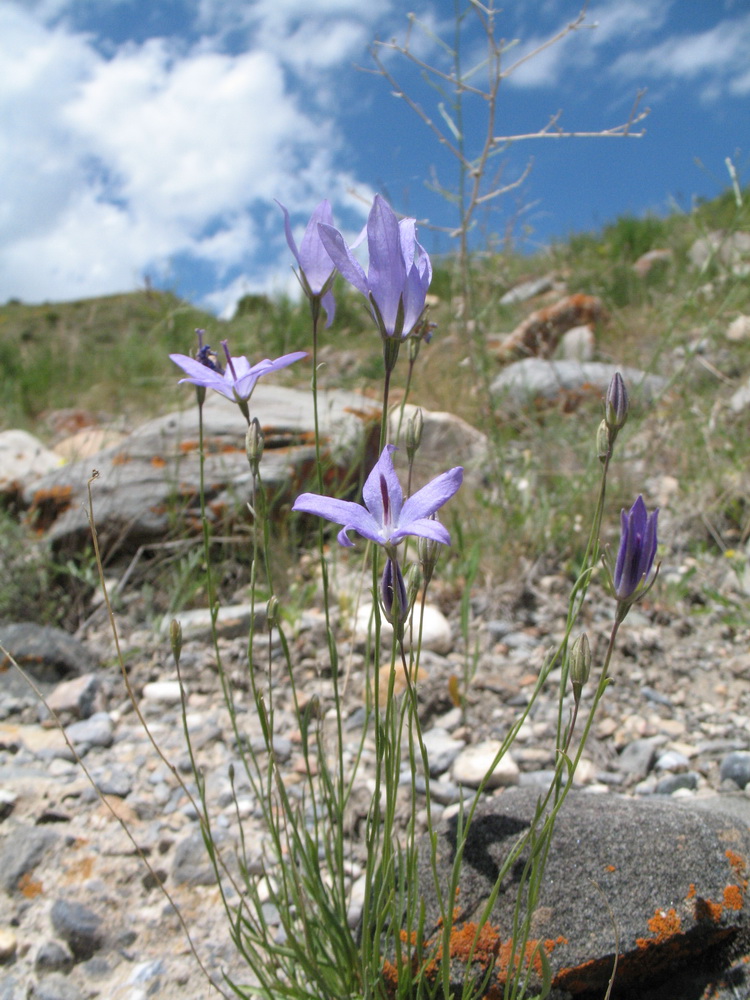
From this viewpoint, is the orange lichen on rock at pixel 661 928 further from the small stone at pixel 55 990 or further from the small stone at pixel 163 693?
the small stone at pixel 163 693

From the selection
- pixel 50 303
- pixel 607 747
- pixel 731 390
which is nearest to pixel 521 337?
pixel 731 390

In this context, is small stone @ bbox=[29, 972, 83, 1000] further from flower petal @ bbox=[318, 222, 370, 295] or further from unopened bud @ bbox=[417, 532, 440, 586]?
flower petal @ bbox=[318, 222, 370, 295]

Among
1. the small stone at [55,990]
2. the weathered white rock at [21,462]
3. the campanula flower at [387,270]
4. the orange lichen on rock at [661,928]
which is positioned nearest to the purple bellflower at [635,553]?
the campanula flower at [387,270]

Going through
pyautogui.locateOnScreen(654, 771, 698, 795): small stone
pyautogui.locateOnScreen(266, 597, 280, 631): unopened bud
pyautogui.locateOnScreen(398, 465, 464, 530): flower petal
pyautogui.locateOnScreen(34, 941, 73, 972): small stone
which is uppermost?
pyautogui.locateOnScreen(398, 465, 464, 530): flower petal

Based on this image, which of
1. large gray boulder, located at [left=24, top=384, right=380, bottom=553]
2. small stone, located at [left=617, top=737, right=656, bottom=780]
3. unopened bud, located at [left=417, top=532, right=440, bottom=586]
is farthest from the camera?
large gray boulder, located at [left=24, top=384, right=380, bottom=553]

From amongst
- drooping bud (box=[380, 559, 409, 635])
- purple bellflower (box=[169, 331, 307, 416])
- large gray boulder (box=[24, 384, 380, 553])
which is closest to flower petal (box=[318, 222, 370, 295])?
purple bellflower (box=[169, 331, 307, 416])

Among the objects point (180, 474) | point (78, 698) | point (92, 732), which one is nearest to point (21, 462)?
point (180, 474)

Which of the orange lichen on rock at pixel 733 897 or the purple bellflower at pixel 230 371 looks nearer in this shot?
the purple bellflower at pixel 230 371
